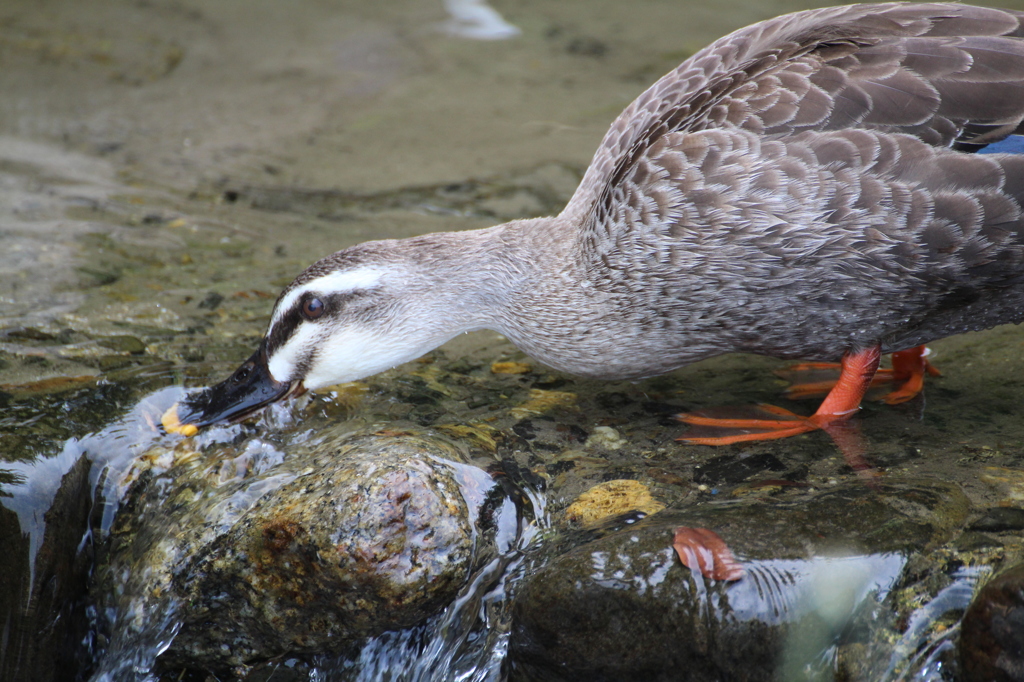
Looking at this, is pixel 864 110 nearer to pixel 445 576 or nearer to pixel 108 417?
pixel 445 576

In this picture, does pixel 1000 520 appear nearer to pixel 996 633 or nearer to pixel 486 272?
pixel 996 633

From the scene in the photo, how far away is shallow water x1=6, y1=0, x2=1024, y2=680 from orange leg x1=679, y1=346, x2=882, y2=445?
0.10m

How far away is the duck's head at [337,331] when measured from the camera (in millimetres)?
3961

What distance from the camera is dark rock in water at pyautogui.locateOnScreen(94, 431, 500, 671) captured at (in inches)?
122

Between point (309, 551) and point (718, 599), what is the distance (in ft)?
4.58

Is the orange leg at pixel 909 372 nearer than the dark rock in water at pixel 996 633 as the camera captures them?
No

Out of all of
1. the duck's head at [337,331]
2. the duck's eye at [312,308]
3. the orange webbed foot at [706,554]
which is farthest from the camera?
the duck's eye at [312,308]

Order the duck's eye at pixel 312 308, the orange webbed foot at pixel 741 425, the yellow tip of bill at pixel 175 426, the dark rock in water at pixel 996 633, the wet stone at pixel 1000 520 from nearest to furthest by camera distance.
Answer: the dark rock in water at pixel 996 633 < the wet stone at pixel 1000 520 < the orange webbed foot at pixel 741 425 < the yellow tip of bill at pixel 175 426 < the duck's eye at pixel 312 308

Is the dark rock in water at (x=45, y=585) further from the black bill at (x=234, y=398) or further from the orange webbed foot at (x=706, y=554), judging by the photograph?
the orange webbed foot at (x=706, y=554)

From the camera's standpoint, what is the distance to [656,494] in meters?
3.38

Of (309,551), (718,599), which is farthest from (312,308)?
(718,599)

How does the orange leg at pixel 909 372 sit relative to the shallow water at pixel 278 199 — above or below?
above

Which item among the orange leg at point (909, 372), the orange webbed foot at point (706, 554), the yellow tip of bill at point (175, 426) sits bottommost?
the yellow tip of bill at point (175, 426)

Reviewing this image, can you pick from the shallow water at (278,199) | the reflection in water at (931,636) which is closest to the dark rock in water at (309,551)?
the shallow water at (278,199)
